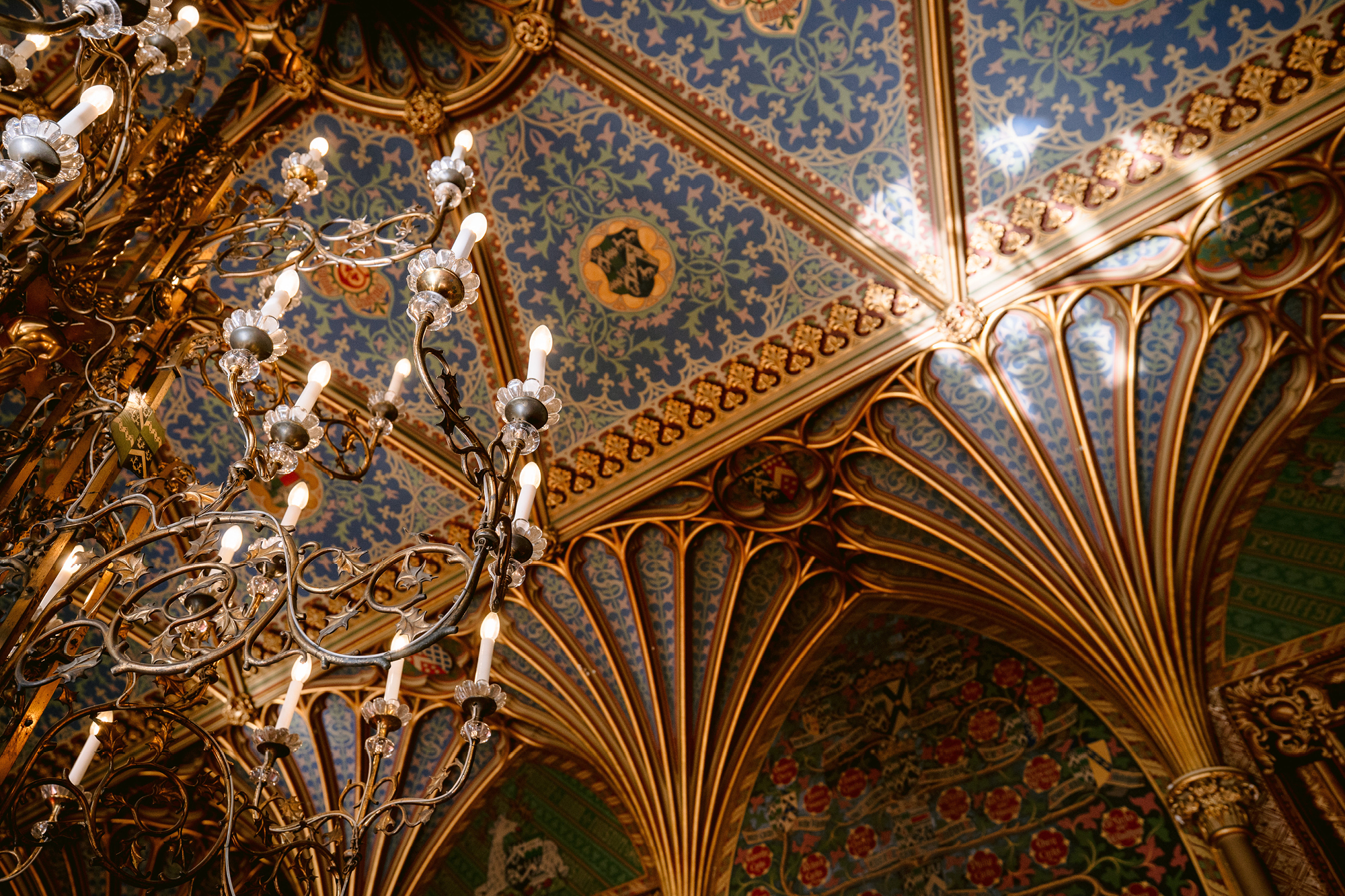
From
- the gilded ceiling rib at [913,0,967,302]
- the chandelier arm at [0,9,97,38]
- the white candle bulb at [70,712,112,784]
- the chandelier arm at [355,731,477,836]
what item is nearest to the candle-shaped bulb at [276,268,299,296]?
the chandelier arm at [0,9,97,38]

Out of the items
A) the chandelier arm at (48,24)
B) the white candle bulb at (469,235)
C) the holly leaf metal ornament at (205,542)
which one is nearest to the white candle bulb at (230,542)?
the holly leaf metal ornament at (205,542)

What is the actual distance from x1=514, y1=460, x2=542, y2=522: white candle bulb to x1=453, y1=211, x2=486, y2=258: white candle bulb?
72cm

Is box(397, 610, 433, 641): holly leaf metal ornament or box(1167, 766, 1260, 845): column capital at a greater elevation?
box(397, 610, 433, 641): holly leaf metal ornament

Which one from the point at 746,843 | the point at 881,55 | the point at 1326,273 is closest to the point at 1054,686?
the point at 746,843

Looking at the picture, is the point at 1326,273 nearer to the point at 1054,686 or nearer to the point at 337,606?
the point at 1054,686

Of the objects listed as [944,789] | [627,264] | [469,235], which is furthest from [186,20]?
[944,789]

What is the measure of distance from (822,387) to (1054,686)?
270 cm

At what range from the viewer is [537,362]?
2965 mm

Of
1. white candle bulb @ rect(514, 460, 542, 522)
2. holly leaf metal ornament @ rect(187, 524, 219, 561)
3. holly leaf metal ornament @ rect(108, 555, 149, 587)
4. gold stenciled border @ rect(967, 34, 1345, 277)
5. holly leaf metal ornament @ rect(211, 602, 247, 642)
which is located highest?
gold stenciled border @ rect(967, 34, 1345, 277)

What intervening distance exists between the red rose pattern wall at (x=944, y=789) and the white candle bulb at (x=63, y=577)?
5.54m

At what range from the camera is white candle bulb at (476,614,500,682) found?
331cm

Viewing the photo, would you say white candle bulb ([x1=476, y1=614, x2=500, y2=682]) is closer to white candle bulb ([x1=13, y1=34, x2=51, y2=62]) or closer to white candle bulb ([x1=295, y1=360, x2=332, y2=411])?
Answer: white candle bulb ([x1=295, y1=360, x2=332, y2=411])

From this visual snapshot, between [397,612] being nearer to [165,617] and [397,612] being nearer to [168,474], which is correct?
[165,617]

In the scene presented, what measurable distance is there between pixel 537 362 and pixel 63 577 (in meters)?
1.88
